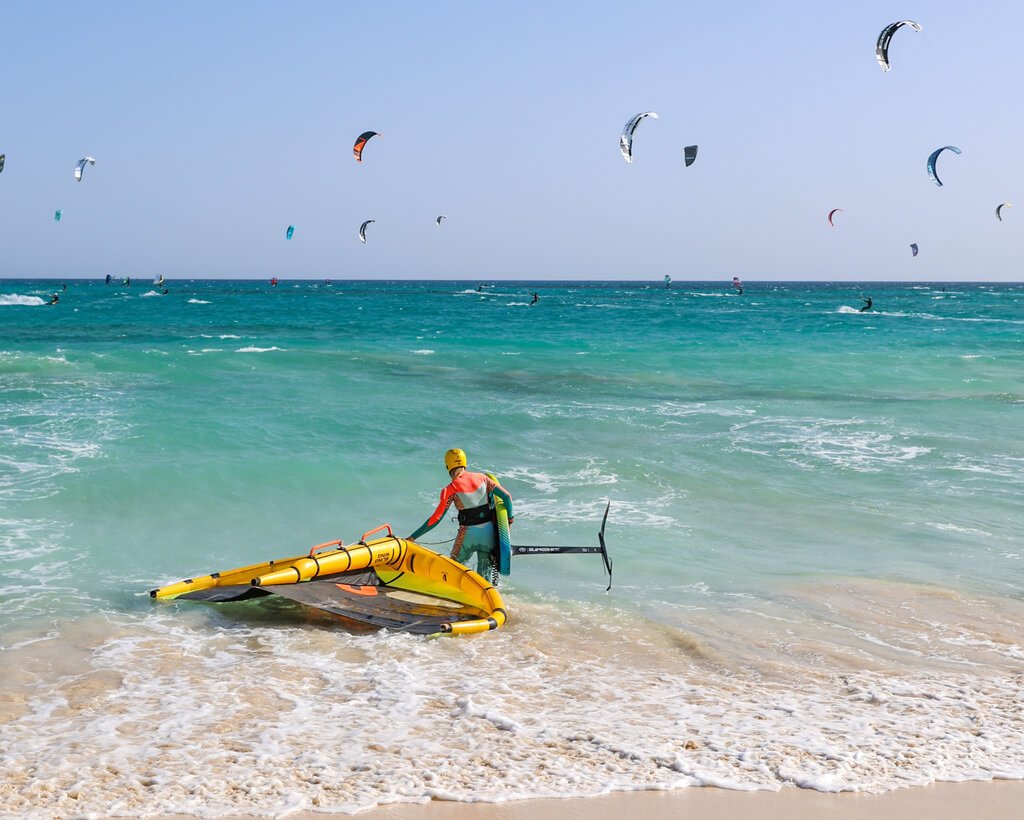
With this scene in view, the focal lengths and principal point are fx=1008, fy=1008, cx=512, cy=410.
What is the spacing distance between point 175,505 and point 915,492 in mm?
8369

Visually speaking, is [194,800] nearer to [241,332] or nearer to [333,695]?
[333,695]

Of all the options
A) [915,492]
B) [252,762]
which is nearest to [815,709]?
[252,762]

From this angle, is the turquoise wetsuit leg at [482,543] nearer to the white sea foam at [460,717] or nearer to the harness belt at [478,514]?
the harness belt at [478,514]

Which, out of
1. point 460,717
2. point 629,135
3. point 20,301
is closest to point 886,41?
point 629,135

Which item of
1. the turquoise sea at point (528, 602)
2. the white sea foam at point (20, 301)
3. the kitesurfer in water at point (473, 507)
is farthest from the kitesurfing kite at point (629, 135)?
the white sea foam at point (20, 301)

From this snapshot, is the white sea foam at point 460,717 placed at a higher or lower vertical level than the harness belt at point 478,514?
lower

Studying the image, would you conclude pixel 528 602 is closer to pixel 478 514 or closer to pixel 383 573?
pixel 478 514

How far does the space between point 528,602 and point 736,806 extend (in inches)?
143

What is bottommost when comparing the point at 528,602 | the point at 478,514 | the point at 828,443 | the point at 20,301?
the point at 528,602

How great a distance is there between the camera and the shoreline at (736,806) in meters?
4.22

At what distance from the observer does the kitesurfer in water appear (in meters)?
7.79

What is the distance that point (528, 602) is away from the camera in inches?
309

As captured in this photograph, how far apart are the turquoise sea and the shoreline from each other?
0.09 meters

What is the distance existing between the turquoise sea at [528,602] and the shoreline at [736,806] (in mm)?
94
